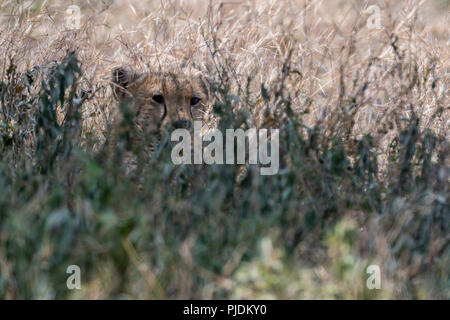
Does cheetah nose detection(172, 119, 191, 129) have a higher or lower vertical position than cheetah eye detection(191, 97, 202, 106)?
lower

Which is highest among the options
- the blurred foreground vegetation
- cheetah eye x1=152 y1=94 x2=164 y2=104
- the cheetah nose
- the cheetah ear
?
the cheetah ear

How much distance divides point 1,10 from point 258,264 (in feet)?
14.8

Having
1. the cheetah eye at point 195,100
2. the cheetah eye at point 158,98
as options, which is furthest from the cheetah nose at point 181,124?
the cheetah eye at point 195,100

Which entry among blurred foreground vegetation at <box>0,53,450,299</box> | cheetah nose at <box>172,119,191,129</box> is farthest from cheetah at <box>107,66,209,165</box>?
blurred foreground vegetation at <box>0,53,450,299</box>

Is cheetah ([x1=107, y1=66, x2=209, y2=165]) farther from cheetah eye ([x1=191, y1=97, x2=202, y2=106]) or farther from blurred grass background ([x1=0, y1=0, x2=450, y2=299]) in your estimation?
blurred grass background ([x1=0, y1=0, x2=450, y2=299])

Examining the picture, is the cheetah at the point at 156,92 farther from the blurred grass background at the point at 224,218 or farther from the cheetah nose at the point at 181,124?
the blurred grass background at the point at 224,218

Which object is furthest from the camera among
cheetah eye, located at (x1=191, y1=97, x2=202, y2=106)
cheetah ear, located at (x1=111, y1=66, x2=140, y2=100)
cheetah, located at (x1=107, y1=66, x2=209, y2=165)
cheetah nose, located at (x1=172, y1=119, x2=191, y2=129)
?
cheetah eye, located at (x1=191, y1=97, x2=202, y2=106)

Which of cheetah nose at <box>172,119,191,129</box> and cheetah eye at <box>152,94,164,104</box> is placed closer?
cheetah nose at <box>172,119,191,129</box>

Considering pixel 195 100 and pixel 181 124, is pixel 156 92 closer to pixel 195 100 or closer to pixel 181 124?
pixel 195 100

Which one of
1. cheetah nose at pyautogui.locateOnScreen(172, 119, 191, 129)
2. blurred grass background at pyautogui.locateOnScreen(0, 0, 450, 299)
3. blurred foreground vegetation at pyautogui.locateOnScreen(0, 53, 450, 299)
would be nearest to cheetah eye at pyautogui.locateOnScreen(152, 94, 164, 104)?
cheetah nose at pyautogui.locateOnScreen(172, 119, 191, 129)

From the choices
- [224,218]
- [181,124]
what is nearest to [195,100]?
[181,124]

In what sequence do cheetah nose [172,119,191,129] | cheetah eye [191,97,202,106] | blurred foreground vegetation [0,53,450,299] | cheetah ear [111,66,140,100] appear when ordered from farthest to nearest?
cheetah eye [191,97,202,106] → cheetah ear [111,66,140,100] → cheetah nose [172,119,191,129] → blurred foreground vegetation [0,53,450,299]

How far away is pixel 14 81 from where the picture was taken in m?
5.05
